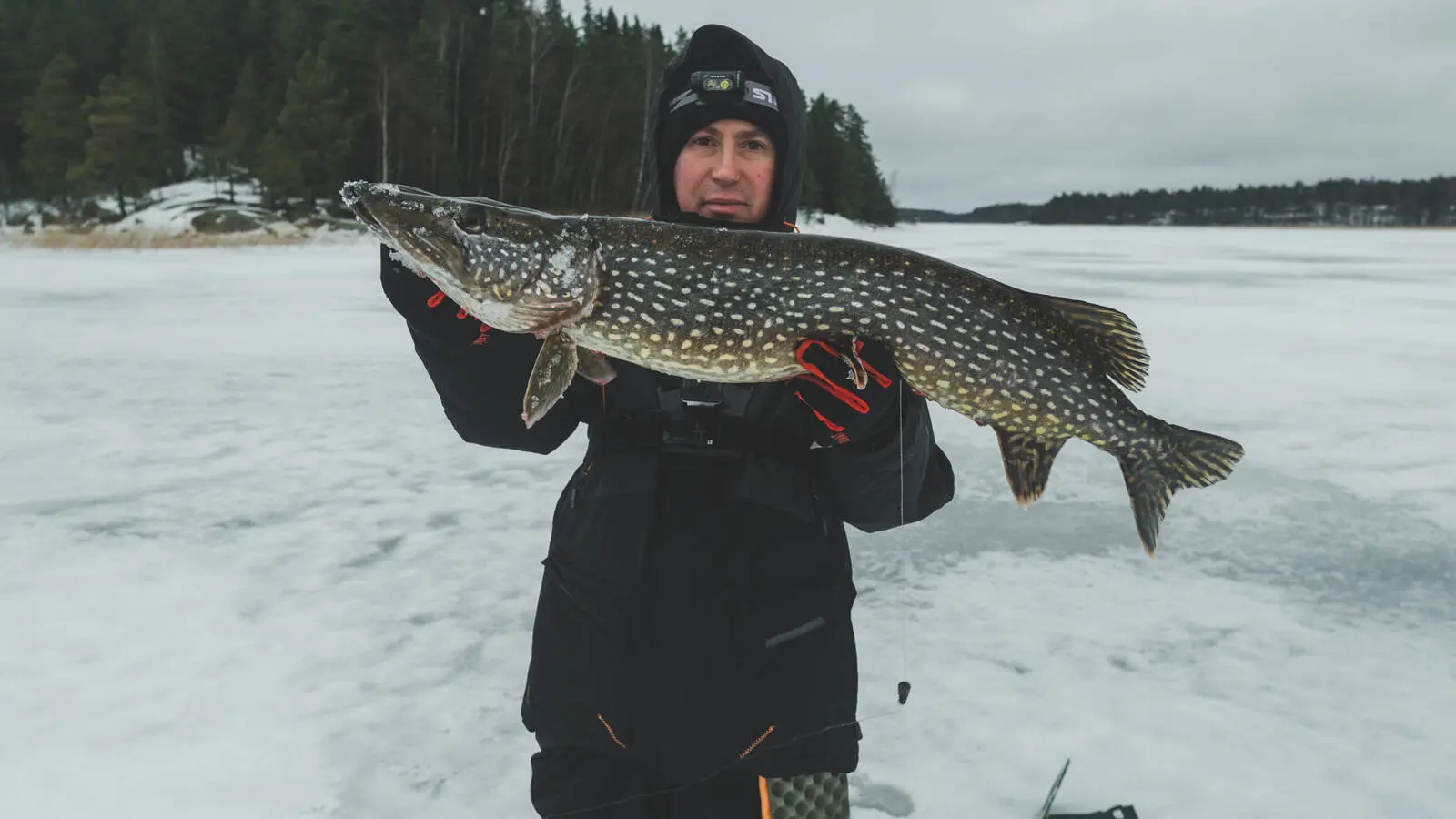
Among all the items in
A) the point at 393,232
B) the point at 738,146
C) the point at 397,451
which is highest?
the point at 738,146

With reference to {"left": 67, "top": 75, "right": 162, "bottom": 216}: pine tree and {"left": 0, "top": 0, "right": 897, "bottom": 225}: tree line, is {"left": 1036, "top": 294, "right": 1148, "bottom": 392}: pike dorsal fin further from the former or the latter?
{"left": 67, "top": 75, "right": 162, "bottom": 216}: pine tree

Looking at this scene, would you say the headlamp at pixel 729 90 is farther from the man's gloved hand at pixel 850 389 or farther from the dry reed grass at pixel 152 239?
the dry reed grass at pixel 152 239

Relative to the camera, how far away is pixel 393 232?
2.10 metres

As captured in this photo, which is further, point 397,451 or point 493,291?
point 397,451

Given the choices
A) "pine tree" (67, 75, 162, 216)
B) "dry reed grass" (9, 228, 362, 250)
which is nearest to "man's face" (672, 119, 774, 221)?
"dry reed grass" (9, 228, 362, 250)

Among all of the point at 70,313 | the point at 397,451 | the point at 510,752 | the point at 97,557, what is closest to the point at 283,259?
the point at 70,313

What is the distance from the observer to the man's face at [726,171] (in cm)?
238

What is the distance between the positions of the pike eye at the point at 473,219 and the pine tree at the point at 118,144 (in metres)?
37.4

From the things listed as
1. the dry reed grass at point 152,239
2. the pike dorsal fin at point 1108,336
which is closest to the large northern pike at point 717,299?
the pike dorsal fin at point 1108,336

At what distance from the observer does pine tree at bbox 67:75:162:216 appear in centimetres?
3061

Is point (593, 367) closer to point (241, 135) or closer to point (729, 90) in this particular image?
point (729, 90)

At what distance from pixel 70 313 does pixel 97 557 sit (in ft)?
29.5

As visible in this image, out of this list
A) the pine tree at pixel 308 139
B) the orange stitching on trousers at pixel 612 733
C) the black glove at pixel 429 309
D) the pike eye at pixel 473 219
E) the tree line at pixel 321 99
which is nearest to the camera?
the orange stitching on trousers at pixel 612 733

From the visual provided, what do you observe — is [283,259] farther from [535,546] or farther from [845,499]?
[845,499]
